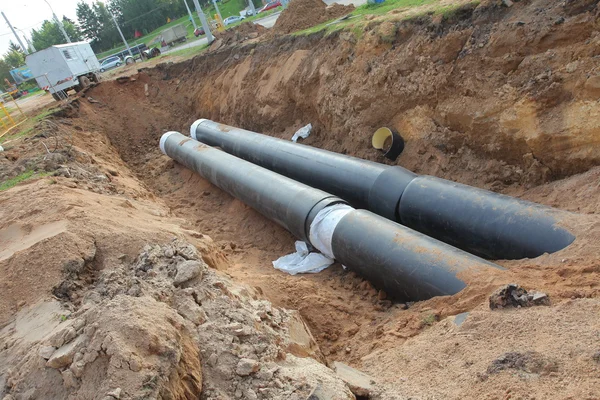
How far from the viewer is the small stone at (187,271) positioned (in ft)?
14.0

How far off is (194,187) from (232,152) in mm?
1436

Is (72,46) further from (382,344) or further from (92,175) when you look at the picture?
(382,344)

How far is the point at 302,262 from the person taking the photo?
6.59 meters

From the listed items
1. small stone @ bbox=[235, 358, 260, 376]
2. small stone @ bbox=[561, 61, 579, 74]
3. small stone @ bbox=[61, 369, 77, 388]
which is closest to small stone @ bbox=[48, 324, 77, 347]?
small stone @ bbox=[61, 369, 77, 388]

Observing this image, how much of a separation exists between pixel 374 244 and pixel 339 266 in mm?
1338

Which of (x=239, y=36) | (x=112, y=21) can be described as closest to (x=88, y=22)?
(x=112, y=21)

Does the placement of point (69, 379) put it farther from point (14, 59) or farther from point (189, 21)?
point (14, 59)

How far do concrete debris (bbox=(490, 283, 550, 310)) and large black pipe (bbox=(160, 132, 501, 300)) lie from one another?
1.73ft

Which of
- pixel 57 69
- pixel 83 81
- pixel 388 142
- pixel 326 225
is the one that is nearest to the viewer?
pixel 326 225

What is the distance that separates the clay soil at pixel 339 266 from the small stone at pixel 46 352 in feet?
0.40

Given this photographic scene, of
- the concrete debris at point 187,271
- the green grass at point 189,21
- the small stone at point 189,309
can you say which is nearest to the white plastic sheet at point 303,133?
the concrete debris at point 187,271

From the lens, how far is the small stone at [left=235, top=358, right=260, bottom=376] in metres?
3.13

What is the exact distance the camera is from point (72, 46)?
2002 centimetres

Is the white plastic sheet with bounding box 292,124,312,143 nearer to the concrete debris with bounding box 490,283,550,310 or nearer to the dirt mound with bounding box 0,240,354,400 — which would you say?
the dirt mound with bounding box 0,240,354,400
